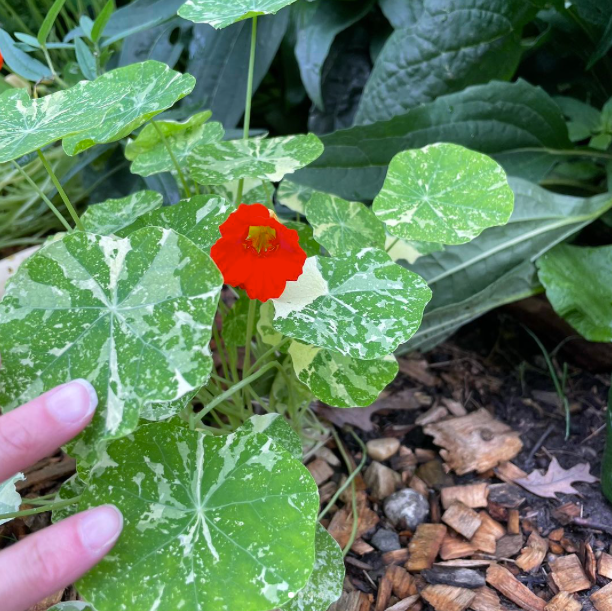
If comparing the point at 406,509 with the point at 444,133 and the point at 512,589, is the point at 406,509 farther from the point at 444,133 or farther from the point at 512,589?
the point at 444,133

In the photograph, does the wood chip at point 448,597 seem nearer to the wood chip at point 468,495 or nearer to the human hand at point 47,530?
the wood chip at point 468,495

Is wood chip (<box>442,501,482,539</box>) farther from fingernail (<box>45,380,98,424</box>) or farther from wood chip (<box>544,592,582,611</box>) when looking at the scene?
fingernail (<box>45,380,98,424</box>)

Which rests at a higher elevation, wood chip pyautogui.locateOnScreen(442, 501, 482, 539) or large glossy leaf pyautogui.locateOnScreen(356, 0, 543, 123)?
large glossy leaf pyautogui.locateOnScreen(356, 0, 543, 123)

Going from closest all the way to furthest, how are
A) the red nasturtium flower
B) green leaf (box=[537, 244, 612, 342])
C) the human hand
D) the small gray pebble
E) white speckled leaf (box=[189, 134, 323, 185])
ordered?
the human hand, the red nasturtium flower, white speckled leaf (box=[189, 134, 323, 185]), the small gray pebble, green leaf (box=[537, 244, 612, 342])

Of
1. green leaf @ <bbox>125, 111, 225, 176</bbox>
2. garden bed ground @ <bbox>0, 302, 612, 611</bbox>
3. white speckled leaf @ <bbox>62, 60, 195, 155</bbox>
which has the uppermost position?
white speckled leaf @ <bbox>62, 60, 195, 155</bbox>

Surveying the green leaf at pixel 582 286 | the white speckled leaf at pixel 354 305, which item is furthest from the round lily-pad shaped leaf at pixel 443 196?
the green leaf at pixel 582 286

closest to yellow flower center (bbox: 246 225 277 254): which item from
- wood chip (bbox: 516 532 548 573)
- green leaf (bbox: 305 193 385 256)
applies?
green leaf (bbox: 305 193 385 256)

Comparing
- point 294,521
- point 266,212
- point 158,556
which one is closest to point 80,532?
point 158,556
